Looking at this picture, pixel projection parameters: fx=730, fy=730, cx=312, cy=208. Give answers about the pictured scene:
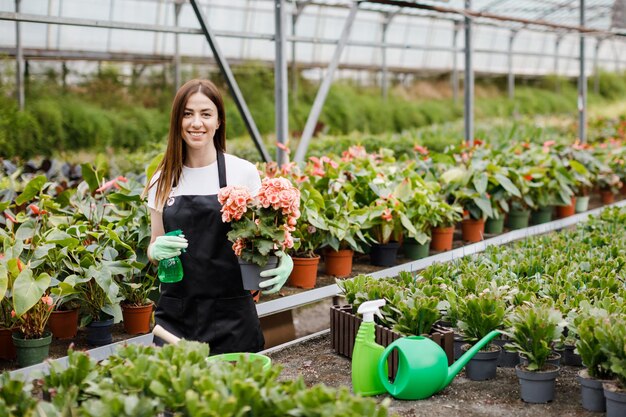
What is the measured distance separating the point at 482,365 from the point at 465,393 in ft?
0.50

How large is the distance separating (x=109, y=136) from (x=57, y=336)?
6674 millimetres

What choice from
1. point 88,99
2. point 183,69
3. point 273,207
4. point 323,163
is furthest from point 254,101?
point 273,207

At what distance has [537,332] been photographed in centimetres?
218

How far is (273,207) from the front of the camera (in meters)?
2.28

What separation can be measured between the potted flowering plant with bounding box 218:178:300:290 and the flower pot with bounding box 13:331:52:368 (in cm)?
96

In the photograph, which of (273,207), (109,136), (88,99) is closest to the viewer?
(273,207)

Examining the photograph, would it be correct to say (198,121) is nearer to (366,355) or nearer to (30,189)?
(366,355)

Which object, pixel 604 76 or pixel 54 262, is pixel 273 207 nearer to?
pixel 54 262

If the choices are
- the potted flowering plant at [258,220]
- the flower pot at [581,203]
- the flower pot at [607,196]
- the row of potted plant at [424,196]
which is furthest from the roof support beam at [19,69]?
the potted flowering plant at [258,220]

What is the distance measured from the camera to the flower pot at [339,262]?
13.2 ft

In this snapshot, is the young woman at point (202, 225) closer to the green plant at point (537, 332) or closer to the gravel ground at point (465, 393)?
the gravel ground at point (465, 393)

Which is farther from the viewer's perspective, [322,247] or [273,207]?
[322,247]

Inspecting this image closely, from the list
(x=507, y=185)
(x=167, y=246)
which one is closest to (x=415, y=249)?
(x=507, y=185)

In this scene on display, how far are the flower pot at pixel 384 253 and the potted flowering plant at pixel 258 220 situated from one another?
1.99 metres
